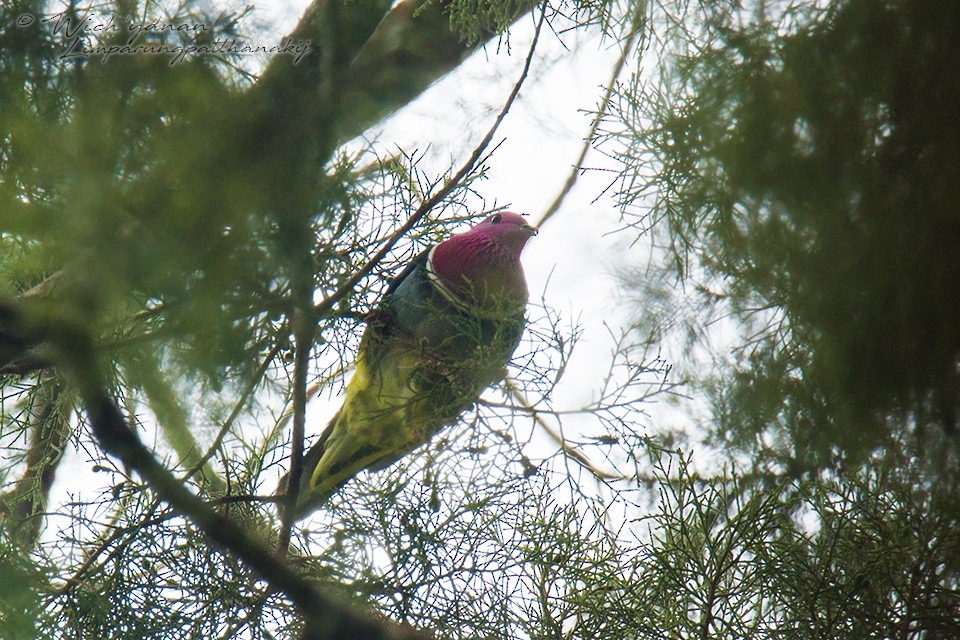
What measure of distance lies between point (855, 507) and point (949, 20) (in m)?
0.55

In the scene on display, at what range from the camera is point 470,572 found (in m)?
1.15

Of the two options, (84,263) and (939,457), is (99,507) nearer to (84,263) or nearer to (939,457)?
(84,263)

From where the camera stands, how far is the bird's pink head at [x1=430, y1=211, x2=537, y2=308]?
156cm

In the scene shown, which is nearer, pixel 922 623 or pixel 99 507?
pixel 922 623

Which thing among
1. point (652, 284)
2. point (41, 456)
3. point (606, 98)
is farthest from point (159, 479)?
point (41, 456)

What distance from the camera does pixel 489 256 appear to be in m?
1.63

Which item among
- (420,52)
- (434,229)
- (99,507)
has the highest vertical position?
(434,229)

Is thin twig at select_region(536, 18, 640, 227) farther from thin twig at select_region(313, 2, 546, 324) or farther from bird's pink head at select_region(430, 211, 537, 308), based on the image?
A: bird's pink head at select_region(430, 211, 537, 308)

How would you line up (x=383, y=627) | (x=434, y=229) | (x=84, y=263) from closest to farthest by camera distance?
(x=84, y=263) < (x=383, y=627) < (x=434, y=229)

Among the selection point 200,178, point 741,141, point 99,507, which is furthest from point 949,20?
point 99,507

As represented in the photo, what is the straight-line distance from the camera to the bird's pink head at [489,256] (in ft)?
5.12

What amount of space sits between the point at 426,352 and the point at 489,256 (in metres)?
Result: 0.37

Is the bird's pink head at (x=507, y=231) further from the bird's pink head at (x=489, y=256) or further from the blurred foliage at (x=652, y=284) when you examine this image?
the blurred foliage at (x=652, y=284)

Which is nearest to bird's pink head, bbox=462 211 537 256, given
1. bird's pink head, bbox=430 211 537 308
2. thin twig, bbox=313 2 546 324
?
bird's pink head, bbox=430 211 537 308
